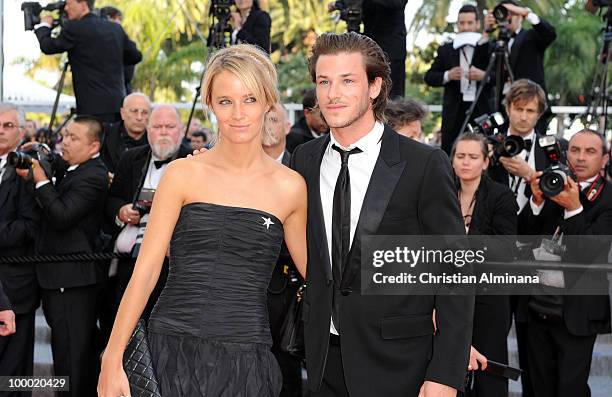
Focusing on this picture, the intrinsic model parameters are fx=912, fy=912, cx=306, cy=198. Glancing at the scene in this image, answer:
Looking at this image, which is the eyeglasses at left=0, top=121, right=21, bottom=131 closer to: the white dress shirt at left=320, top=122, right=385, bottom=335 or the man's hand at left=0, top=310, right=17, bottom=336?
the man's hand at left=0, top=310, right=17, bottom=336

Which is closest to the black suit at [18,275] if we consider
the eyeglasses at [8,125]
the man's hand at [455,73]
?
the eyeglasses at [8,125]

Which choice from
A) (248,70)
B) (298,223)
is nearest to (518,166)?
(298,223)

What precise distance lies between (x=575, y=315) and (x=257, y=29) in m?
3.70

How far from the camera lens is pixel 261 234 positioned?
305cm

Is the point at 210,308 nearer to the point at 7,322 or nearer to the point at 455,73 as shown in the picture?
the point at 7,322

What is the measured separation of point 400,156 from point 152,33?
24.7m

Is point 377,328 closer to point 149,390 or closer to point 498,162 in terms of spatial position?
point 149,390

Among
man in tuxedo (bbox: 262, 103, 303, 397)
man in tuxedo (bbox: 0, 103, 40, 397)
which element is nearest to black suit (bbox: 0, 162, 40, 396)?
man in tuxedo (bbox: 0, 103, 40, 397)

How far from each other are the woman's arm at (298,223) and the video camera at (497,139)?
2432mm

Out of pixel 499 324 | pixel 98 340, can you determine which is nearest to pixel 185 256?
pixel 499 324

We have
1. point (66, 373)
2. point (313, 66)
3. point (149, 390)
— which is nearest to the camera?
point (149, 390)

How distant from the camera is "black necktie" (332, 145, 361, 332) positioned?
2998 mm

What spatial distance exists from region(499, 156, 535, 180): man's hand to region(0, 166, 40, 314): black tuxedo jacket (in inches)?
111

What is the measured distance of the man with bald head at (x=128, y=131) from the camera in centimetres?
683
